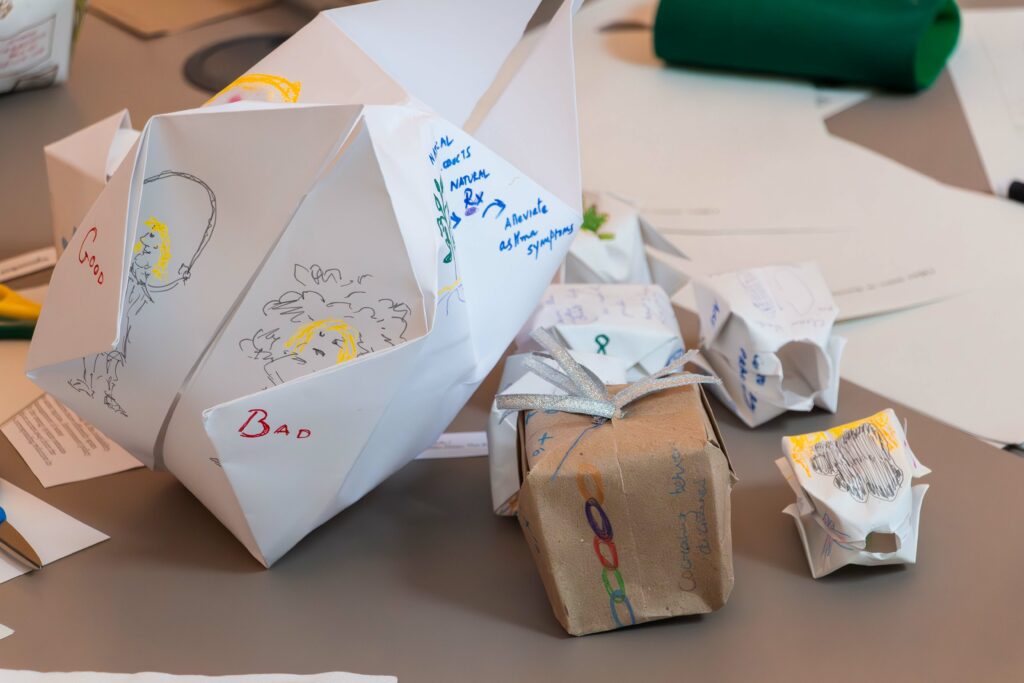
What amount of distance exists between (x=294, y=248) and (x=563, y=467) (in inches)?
7.3

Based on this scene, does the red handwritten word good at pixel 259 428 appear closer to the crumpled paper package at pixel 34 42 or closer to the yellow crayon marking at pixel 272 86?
the yellow crayon marking at pixel 272 86

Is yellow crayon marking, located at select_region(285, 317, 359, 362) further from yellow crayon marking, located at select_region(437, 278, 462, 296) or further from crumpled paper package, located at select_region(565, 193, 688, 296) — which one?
crumpled paper package, located at select_region(565, 193, 688, 296)

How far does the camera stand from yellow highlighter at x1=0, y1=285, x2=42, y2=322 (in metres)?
0.81

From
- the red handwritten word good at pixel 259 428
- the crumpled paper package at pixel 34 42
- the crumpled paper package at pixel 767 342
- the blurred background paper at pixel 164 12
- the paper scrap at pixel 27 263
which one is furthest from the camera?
the blurred background paper at pixel 164 12

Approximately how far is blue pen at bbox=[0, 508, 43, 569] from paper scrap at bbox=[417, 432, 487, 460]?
9.7 inches

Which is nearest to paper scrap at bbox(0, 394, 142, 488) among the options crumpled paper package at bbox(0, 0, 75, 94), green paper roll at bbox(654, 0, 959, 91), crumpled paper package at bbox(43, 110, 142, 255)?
crumpled paper package at bbox(43, 110, 142, 255)

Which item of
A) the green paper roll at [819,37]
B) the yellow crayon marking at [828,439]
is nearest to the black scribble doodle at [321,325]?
the yellow crayon marking at [828,439]

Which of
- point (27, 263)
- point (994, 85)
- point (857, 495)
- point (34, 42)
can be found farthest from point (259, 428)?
point (994, 85)

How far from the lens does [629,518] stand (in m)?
0.54

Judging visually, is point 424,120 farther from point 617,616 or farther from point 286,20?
point 286,20

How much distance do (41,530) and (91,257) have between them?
0.63 feet

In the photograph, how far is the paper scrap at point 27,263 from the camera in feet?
2.95

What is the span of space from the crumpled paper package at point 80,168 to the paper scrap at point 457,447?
31cm

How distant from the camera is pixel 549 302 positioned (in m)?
0.73
